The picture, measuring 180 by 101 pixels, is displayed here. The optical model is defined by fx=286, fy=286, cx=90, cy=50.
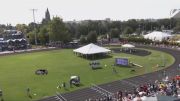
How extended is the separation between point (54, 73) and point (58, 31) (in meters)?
42.3

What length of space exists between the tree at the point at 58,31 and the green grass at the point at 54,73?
80.3 ft

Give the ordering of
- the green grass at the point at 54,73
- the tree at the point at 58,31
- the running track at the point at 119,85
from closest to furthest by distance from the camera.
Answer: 1. the running track at the point at 119,85
2. the green grass at the point at 54,73
3. the tree at the point at 58,31

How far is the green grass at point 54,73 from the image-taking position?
3747 cm

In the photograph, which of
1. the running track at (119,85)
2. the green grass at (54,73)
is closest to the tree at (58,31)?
the green grass at (54,73)

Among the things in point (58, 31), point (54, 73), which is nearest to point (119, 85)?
point (54, 73)

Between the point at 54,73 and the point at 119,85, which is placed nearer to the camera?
the point at 119,85

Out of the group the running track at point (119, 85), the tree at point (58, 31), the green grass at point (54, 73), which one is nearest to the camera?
the running track at point (119, 85)

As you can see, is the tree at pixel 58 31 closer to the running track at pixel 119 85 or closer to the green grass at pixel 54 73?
the green grass at pixel 54 73

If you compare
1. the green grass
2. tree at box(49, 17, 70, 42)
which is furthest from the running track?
tree at box(49, 17, 70, 42)

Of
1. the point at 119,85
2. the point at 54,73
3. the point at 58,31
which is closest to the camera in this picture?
the point at 119,85

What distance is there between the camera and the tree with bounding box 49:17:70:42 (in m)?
87.9

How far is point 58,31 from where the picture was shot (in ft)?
290

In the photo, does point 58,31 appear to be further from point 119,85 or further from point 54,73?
point 119,85

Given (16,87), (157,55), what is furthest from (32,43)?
(16,87)
